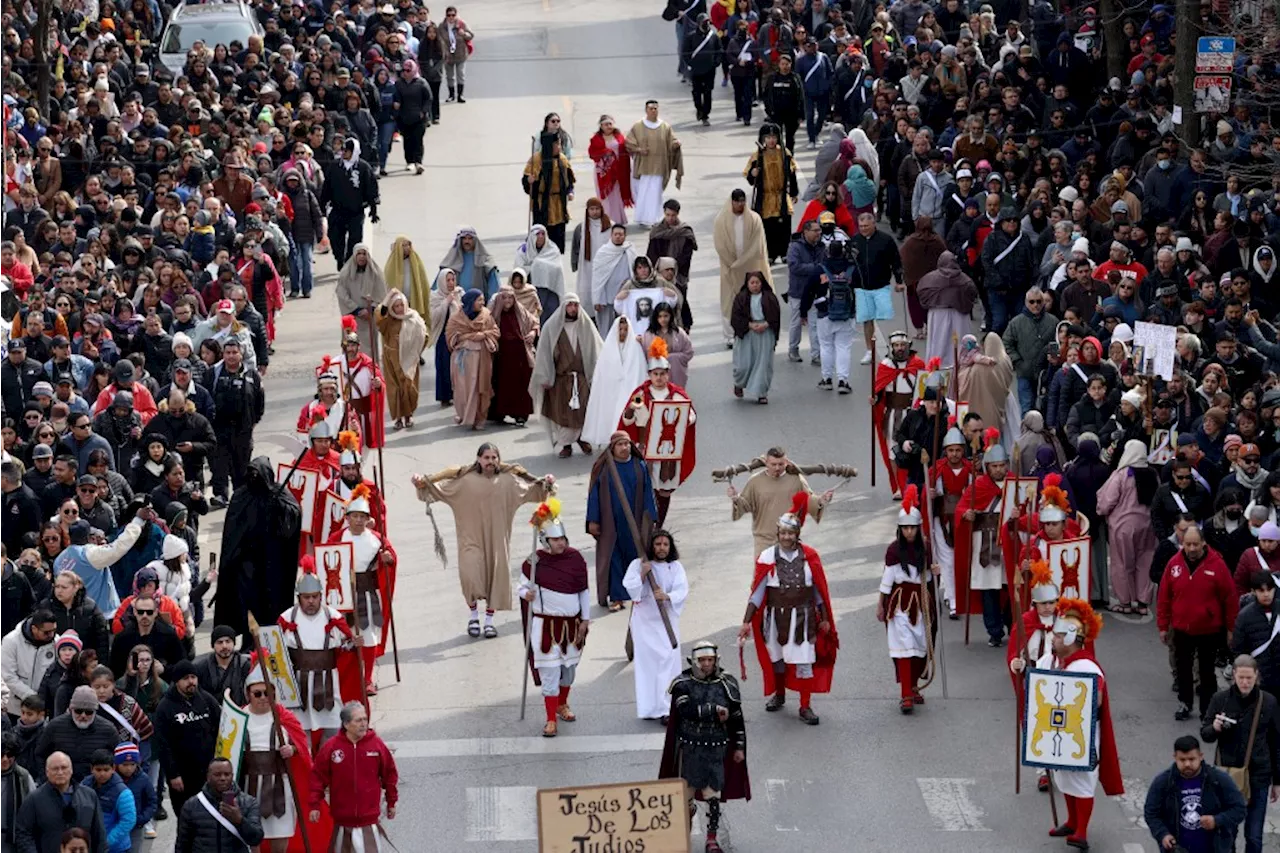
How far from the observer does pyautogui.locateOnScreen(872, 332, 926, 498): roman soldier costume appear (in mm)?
24719

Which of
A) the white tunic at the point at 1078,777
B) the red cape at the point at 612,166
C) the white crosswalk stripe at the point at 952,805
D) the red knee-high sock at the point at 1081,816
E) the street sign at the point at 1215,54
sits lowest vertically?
the white crosswalk stripe at the point at 952,805

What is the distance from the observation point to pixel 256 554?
21.2 meters

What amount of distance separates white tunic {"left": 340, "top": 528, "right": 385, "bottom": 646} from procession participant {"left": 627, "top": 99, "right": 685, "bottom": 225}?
12686mm

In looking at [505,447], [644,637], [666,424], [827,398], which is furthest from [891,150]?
[644,637]

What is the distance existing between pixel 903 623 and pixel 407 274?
9828 mm

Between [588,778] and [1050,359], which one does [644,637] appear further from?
[1050,359]

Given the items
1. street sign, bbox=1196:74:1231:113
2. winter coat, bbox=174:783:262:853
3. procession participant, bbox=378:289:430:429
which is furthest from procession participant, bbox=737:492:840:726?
street sign, bbox=1196:74:1231:113

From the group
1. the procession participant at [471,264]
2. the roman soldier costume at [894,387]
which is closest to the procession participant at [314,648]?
the roman soldier costume at [894,387]

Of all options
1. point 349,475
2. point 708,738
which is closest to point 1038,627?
point 708,738

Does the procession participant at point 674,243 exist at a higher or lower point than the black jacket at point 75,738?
higher

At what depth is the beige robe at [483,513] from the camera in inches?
848

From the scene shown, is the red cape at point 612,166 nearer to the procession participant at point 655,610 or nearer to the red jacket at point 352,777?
the procession participant at point 655,610

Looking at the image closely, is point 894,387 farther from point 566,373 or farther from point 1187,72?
point 1187,72

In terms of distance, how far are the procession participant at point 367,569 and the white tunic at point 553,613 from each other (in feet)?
4.08
